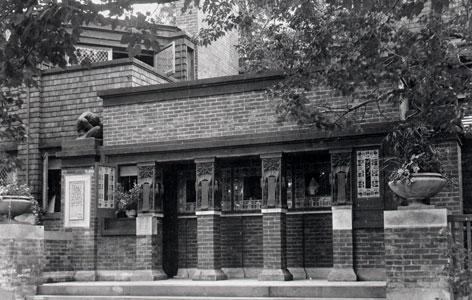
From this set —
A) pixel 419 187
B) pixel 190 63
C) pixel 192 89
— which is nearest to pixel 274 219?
pixel 192 89

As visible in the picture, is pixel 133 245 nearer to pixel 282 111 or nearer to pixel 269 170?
pixel 269 170

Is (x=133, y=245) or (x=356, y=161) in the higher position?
(x=356, y=161)

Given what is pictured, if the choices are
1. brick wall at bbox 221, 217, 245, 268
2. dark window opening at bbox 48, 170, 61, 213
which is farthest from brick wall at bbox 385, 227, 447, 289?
dark window opening at bbox 48, 170, 61, 213

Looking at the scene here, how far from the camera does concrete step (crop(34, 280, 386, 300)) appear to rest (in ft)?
38.8

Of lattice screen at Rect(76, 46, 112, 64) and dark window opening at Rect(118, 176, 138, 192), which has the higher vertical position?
lattice screen at Rect(76, 46, 112, 64)

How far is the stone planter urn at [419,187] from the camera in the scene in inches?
423

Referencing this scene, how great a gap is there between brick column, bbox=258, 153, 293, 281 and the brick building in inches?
0.8

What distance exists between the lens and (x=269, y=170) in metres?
14.2

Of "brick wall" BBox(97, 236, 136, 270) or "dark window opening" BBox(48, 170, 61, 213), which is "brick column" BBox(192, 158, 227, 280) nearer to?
"brick wall" BBox(97, 236, 136, 270)

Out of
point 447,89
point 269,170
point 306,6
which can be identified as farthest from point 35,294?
point 447,89

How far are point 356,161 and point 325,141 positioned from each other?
2.29 feet

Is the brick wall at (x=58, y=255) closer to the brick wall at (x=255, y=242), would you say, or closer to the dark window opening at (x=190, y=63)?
the brick wall at (x=255, y=242)

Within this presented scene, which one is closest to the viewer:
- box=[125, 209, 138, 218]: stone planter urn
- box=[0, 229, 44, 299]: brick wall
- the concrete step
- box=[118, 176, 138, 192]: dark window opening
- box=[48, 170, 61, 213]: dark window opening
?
the concrete step

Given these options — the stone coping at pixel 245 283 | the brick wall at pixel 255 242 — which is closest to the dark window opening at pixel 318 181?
the brick wall at pixel 255 242
